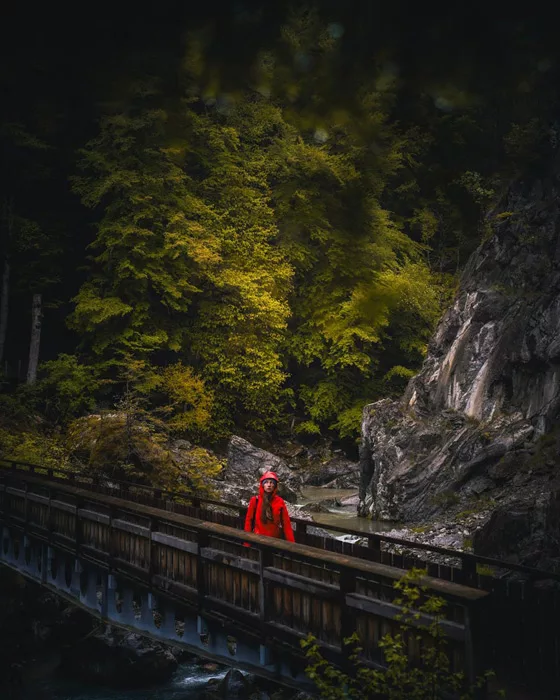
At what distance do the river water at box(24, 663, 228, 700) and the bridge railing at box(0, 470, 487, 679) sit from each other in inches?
88.2

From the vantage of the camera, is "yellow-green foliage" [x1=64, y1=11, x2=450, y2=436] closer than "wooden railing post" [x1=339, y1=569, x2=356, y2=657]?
No

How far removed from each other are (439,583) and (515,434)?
1663 cm

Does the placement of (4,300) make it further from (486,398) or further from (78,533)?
(78,533)

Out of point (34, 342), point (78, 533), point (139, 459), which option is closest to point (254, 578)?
point (78, 533)

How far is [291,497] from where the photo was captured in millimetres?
24969

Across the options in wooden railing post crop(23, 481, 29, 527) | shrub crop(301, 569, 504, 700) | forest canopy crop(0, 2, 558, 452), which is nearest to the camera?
forest canopy crop(0, 2, 558, 452)

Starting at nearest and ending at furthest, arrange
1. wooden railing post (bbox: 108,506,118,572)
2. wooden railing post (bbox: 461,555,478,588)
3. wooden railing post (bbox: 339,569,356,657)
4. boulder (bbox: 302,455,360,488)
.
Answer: wooden railing post (bbox: 461,555,478,588)
wooden railing post (bbox: 339,569,356,657)
wooden railing post (bbox: 108,506,118,572)
boulder (bbox: 302,455,360,488)

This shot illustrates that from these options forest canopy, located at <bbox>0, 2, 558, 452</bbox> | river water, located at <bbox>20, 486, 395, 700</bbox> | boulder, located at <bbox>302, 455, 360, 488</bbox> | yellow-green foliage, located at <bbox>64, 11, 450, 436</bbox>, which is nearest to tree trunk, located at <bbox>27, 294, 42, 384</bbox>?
forest canopy, located at <bbox>0, 2, 558, 452</bbox>

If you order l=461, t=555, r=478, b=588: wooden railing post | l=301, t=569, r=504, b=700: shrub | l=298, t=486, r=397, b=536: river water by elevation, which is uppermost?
l=461, t=555, r=478, b=588: wooden railing post

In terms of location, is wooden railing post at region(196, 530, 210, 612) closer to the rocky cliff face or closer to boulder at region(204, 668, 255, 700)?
boulder at region(204, 668, 255, 700)

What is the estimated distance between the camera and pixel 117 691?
11344mm

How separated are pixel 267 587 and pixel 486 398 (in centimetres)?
1692

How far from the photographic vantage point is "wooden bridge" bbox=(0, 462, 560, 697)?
509cm

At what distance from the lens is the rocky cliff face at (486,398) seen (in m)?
20.2
